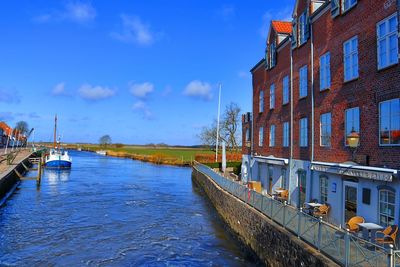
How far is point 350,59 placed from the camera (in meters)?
14.8

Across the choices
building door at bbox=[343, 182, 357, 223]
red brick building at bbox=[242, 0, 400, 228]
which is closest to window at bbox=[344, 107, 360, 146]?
red brick building at bbox=[242, 0, 400, 228]

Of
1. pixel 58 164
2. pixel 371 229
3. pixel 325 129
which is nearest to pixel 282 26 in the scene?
pixel 325 129

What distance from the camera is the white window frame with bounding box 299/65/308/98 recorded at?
1909 cm

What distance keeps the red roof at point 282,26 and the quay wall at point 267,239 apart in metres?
11.0

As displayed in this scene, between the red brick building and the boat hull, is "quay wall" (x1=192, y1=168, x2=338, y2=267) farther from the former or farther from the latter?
the boat hull

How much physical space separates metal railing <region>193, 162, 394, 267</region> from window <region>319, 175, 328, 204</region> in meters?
2.97

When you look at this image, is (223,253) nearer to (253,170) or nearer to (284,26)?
(253,170)

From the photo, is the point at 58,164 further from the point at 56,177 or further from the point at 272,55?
the point at 272,55

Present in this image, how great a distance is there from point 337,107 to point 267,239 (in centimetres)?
623

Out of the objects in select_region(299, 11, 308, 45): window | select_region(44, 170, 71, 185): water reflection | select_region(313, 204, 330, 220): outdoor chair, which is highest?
select_region(299, 11, 308, 45): window

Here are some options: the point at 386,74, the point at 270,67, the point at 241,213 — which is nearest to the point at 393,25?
the point at 386,74

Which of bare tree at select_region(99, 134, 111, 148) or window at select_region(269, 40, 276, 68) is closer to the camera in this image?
window at select_region(269, 40, 276, 68)

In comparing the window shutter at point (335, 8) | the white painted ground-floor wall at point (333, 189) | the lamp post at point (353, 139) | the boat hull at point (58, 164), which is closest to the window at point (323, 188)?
the white painted ground-floor wall at point (333, 189)

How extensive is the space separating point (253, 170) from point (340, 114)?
13.3m
